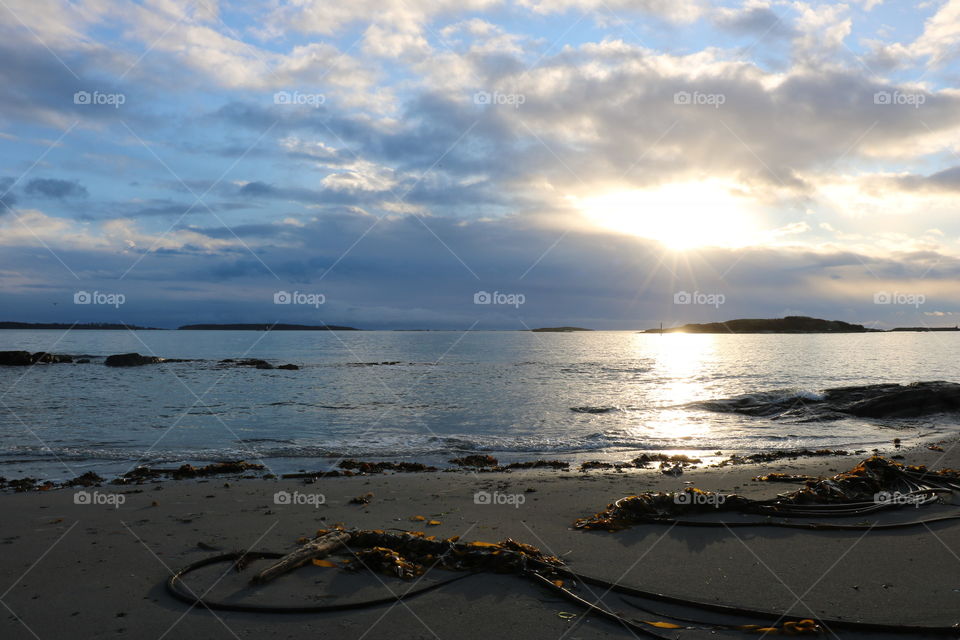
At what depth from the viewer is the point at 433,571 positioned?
602cm

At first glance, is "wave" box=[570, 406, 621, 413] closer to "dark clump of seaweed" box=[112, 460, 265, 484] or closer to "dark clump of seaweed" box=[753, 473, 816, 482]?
"dark clump of seaweed" box=[753, 473, 816, 482]

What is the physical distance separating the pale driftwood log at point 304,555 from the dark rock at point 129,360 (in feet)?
187

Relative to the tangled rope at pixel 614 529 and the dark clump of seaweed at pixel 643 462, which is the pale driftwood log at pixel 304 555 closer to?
the tangled rope at pixel 614 529

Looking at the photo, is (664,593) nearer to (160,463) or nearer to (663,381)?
(160,463)

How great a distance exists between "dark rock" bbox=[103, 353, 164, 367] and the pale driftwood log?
5693 cm

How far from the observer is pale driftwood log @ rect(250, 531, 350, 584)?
5727 millimetres

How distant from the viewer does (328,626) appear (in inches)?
192

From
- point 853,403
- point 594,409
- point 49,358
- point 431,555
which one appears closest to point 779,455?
point 594,409

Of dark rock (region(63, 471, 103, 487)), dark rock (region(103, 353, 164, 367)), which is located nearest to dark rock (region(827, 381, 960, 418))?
dark rock (region(63, 471, 103, 487))

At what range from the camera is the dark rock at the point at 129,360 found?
54278mm

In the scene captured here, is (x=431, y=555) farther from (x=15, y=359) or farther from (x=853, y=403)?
(x=15, y=359)

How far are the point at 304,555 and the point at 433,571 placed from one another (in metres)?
1.43

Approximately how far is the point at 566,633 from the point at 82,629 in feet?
13.5

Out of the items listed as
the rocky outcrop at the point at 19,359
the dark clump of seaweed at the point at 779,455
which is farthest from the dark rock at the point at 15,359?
the dark clump of seaweed at the point at 779,455
